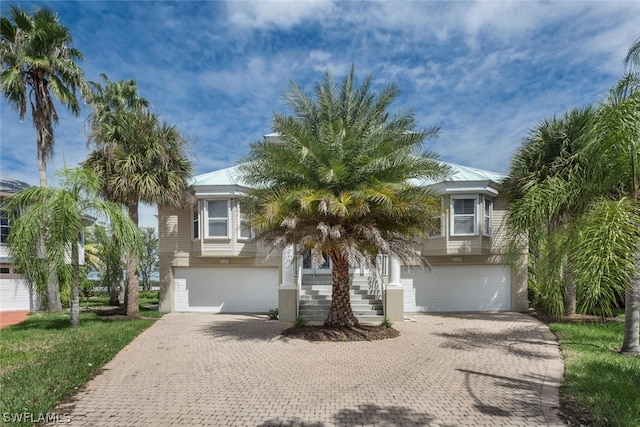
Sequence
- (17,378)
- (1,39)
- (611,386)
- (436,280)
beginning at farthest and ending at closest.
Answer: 1. (436,280)
2. (1,39)
3. (17,378)
4. (611,386)

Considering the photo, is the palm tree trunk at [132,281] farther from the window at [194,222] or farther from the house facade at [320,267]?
the window at [194,222]

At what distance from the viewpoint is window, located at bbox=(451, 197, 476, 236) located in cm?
1589

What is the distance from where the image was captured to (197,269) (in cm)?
1720

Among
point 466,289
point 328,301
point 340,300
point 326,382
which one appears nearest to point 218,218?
point 328,301

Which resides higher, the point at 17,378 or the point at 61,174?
the point at 61,174

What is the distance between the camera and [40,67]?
51.2ft

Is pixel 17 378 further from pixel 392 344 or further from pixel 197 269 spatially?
pixel 197 269

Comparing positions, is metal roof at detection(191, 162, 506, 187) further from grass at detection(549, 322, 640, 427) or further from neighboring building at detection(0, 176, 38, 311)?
neighboring building at detection(0, 176, 38, 311)

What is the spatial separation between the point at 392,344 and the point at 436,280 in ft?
24.0

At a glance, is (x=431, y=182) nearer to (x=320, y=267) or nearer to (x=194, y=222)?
(x=320, y=267)

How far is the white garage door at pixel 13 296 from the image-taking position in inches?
763

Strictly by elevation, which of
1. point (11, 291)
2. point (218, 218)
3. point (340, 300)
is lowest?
point (11, 291)

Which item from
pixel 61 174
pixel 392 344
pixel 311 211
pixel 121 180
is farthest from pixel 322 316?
pixel 61 174

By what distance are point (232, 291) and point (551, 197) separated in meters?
13.3
